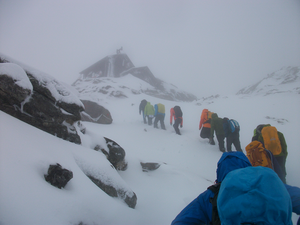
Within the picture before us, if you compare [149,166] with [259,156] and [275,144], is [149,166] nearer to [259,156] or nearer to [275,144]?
[259,156]

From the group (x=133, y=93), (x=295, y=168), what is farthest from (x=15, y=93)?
(x=133, y=93)

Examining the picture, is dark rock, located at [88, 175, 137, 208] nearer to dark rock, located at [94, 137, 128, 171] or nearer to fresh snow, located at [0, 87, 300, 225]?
fresh snow, located at [0, 87, 300, 225]

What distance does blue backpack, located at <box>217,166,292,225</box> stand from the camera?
0.91m

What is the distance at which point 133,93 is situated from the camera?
920 inches

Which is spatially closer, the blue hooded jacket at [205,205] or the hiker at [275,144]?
the blue hooded jacket at [205,205]

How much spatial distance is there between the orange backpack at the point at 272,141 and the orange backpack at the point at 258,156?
71 centimetres

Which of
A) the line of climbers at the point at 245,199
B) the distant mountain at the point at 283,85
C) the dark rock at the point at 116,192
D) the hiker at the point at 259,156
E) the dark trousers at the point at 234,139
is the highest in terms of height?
the distant mountain at the point at 283,85

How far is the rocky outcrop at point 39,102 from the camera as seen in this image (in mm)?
2842

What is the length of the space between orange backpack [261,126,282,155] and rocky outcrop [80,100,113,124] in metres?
A: 9.41

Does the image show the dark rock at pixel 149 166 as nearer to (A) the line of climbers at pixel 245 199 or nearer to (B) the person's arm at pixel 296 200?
(A) the line of climbers at pixel 245 199

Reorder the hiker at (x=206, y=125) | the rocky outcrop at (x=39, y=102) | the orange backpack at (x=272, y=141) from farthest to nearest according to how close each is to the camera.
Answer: the hiker at (x=206, y=125) → the orange backpack at (x=272, y=141) → the rocky outcrop at (x=39, y=102)

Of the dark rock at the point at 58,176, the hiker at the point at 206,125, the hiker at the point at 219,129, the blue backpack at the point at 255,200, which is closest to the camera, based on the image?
the blue backpack at the point at 255,200

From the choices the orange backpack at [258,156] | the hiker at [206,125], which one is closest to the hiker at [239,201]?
the orange backpack at [258,156]

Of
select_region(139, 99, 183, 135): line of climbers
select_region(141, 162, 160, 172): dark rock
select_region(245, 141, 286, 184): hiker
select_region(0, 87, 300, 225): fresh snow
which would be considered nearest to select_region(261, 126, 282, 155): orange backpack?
select_region(245, 141, 286, 184): hiker
